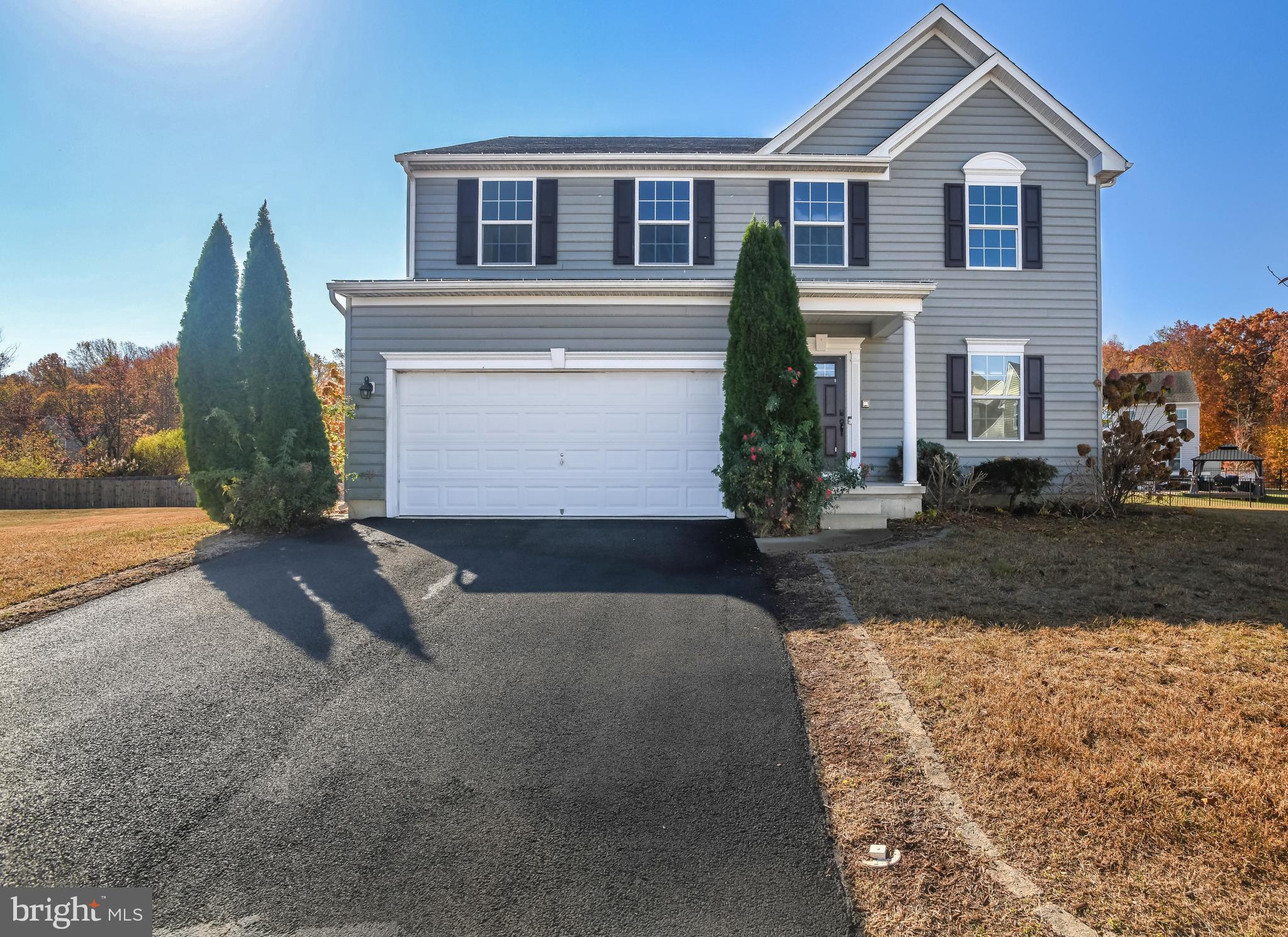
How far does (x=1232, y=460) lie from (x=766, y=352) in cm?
2588

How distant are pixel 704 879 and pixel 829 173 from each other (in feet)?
39.9

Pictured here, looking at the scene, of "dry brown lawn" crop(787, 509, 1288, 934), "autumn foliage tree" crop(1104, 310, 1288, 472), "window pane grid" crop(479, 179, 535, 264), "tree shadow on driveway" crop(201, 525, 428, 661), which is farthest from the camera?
"autumn foliage tree" crop(1104, 310, 1288, 472)

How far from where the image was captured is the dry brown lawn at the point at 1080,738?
2182 mm

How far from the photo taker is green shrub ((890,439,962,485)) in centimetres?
1083

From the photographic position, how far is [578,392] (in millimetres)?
10234

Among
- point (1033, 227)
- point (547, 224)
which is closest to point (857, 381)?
point (1033, 227)

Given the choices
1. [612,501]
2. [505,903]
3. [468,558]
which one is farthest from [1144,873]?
[612,501]

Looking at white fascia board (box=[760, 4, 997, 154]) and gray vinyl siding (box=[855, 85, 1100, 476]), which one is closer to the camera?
gray vinyl siding (box=[855, 85, 1100, 476])

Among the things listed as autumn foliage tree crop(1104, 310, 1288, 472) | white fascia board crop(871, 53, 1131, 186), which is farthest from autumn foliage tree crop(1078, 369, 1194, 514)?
autumn foliage tree crop(1104, 310, 1288, 472)

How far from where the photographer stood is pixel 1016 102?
11.9 meters

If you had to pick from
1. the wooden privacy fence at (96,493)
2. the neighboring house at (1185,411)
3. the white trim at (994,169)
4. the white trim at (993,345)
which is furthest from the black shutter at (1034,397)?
the neighboring house at (1185,411)

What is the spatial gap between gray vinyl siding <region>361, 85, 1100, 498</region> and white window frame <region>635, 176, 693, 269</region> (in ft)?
0.44

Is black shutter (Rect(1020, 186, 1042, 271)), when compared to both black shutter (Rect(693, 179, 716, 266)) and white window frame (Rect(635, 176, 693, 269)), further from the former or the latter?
white window frame (Rect(635, 176, 693, 269))

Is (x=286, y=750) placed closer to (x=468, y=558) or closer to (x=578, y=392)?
(x=468, y=558)
